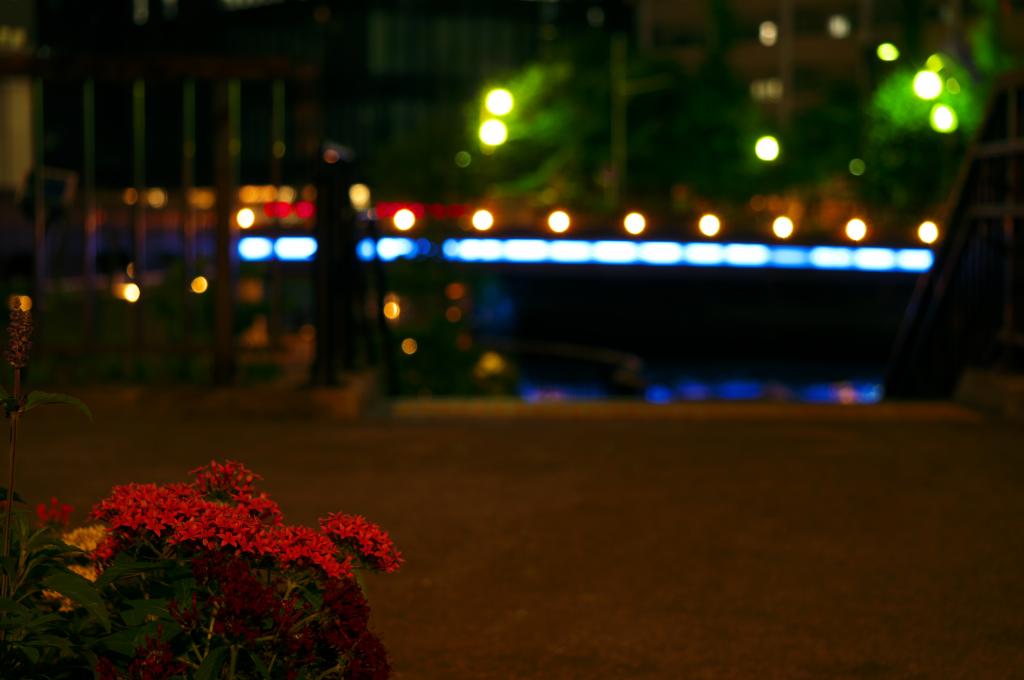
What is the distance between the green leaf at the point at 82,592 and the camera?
373 cm

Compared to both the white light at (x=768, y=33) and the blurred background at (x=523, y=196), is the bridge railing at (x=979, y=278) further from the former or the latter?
the white light at (x=768, y=33)

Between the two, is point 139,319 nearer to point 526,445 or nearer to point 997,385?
point 526,445

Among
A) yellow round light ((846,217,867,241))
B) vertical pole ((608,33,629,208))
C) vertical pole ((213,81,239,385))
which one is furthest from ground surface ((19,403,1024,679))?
vertical pole ((608,33,629,208))

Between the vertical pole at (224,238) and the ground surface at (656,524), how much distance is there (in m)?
0.51

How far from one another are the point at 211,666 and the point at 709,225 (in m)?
44.1

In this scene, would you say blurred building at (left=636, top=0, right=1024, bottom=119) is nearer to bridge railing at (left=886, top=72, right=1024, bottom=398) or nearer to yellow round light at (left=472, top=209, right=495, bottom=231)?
yellow round light at (left=472, top=209, right=495, bottom=231)

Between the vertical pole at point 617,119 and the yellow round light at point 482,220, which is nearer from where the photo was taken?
the yellow round light at point 482,220

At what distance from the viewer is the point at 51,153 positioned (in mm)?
79312

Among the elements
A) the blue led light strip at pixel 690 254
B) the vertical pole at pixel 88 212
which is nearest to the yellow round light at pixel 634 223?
the blue led light strip at pixel 690 254

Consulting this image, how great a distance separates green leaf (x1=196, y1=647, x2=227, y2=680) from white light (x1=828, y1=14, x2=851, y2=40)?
91.3m

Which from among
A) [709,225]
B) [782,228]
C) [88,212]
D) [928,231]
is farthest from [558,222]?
[88,212]

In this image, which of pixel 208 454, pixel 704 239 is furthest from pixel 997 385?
pixel 704 239

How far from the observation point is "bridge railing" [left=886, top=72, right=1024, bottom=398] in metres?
12.3

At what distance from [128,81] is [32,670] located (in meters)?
8.30
